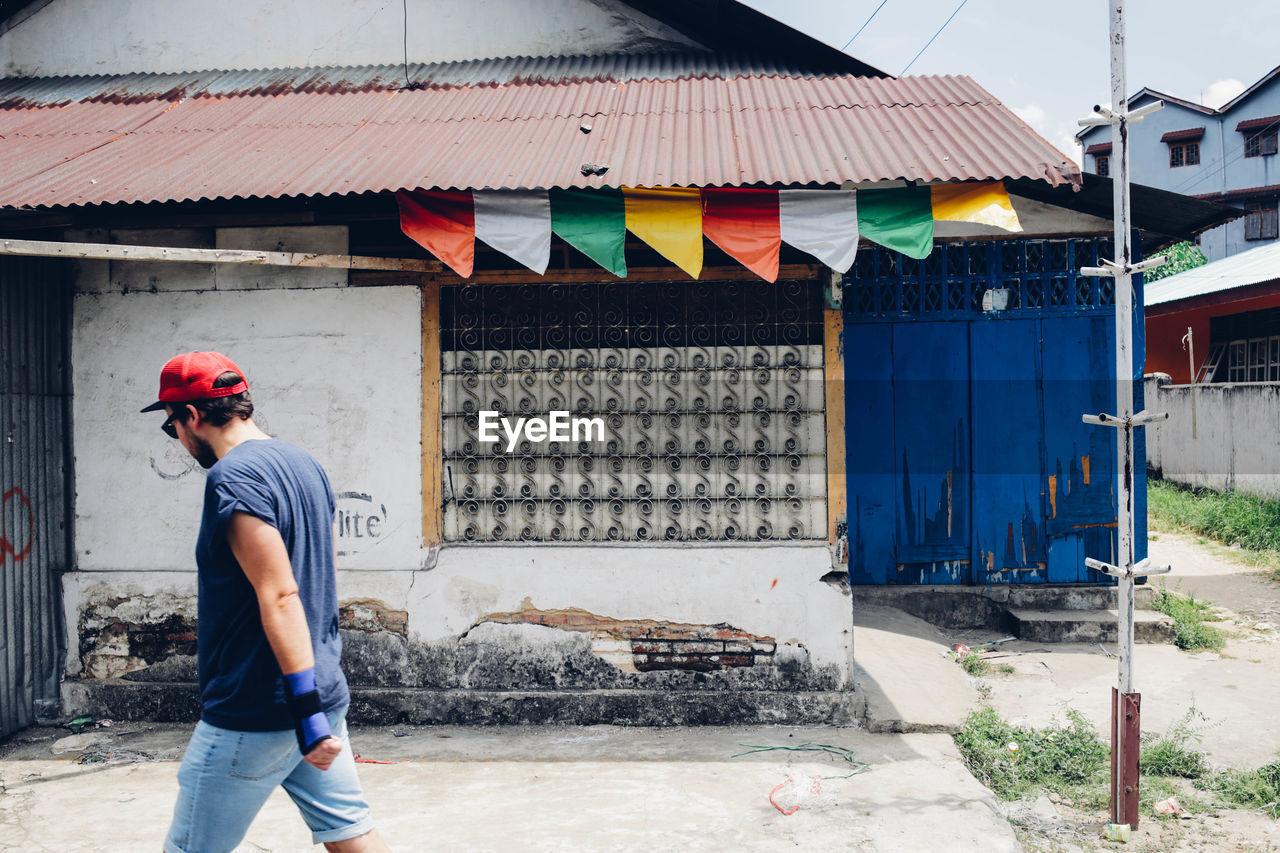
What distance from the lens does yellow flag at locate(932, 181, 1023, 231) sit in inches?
179

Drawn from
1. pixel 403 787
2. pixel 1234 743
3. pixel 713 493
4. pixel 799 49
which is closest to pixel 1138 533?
pixel 1234 743

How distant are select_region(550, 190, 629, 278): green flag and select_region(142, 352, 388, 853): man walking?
7.93 feet

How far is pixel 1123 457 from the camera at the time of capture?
3801 millimetres

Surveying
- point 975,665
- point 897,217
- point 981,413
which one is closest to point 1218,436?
point 981,413

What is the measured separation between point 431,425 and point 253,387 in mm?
1057

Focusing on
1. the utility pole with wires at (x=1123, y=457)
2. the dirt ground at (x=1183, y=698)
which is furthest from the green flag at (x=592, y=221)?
the dirt ground at (x=1183, y=698)

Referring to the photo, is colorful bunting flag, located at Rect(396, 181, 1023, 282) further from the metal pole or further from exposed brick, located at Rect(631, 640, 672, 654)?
exposed brick, located at Rect(631, 640, 672, 654)

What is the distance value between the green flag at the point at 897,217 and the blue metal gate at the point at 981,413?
2.63 meters

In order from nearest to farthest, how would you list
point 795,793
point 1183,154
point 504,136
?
1. point 795,793
2. point 504,136
3. point 1183,154

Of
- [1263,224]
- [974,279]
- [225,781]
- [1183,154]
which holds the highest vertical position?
[1183,154]

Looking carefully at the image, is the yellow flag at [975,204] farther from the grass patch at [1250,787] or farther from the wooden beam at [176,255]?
the wooden beam at [176,255]

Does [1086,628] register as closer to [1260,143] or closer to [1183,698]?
[1183,698]

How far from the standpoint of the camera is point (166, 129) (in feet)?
19.3

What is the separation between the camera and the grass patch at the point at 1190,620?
21.6 ft
